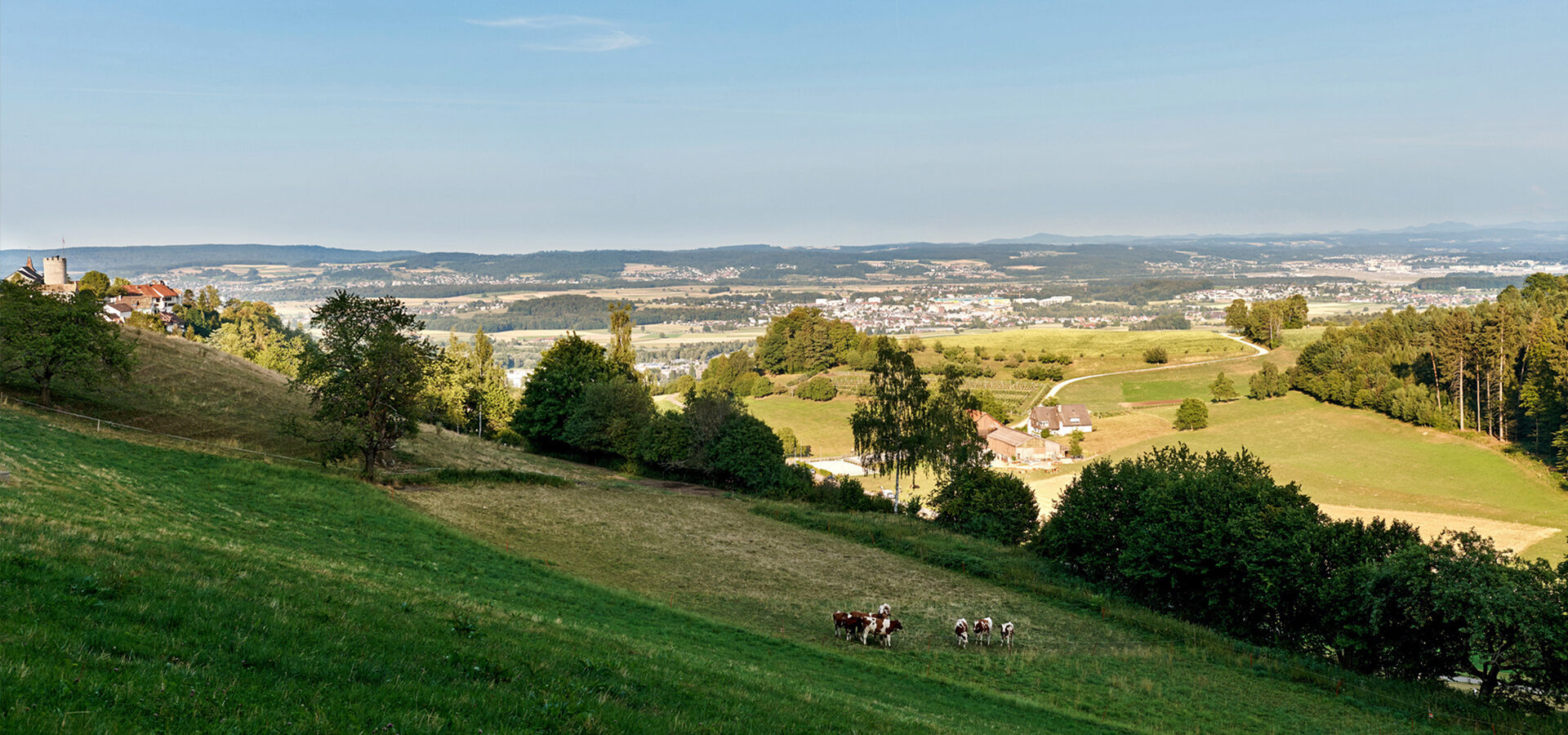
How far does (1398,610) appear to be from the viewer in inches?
1088

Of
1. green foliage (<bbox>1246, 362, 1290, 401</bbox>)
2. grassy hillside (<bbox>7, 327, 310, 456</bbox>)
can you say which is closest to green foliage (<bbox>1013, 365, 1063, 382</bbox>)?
green foliage (<bbox>1246, 362, 1290, 401</bbox>)

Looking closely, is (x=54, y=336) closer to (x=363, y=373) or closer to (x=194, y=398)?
(x=194, y=398)

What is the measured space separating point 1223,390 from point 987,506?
254ft

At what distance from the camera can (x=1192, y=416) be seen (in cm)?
9750

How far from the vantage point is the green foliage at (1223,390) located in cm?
11150

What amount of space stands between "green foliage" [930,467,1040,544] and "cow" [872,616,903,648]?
24539 mm

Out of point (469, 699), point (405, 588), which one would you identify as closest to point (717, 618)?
point (405, 588)

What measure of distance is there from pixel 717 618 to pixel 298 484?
730 inches

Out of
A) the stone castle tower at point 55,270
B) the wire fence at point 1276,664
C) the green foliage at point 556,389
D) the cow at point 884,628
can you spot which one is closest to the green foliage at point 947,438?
the wire fence at point 1276,664

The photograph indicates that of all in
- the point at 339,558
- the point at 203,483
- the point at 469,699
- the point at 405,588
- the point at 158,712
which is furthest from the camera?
the point at 203,483

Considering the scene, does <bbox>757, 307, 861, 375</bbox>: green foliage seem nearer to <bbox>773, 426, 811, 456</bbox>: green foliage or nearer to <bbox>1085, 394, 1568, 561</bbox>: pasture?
<bbox>773, 426, 811, 456</bbox>: green foliage

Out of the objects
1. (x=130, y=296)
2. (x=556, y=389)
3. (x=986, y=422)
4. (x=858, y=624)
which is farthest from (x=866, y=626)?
(x=130, y=296)

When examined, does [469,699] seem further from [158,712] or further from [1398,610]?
[1398,610]

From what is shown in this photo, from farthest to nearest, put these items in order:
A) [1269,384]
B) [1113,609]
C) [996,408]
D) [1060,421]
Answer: [996,408] < [1269,384] < [1060,421] < [1113,609]
